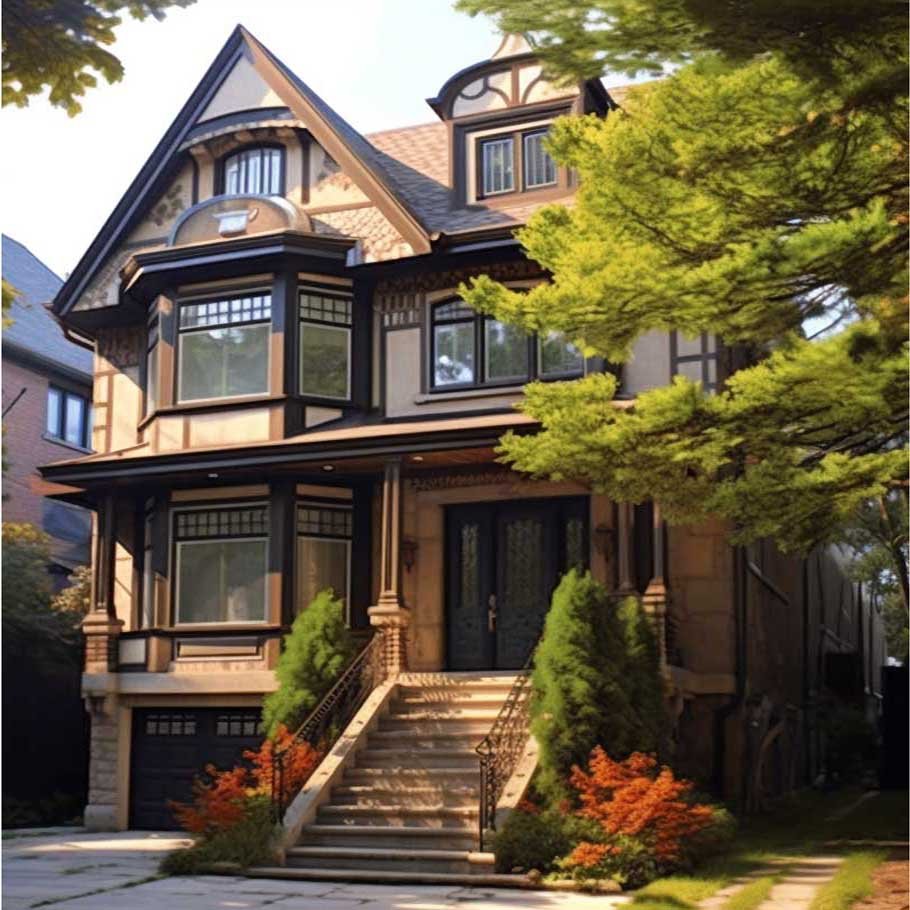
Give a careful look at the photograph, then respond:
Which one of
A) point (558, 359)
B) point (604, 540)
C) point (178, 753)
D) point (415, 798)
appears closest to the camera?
point (415, 798)

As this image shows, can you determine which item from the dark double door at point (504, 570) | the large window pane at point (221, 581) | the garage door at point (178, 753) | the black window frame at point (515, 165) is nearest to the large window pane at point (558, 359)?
the dark double door at point (504, 570)

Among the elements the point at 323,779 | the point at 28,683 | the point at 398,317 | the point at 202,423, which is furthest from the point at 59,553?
the point at 323,779

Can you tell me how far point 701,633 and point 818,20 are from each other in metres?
9.81

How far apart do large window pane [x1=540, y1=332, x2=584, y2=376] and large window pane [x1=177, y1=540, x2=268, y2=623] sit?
393cm

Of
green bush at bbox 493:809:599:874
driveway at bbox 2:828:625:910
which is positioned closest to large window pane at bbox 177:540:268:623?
driveway at bbox 2:828:625:910

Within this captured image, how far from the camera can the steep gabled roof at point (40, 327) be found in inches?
781

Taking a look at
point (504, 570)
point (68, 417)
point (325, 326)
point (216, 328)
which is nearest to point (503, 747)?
point (504, 570)

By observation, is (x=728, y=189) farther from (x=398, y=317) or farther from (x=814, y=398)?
(x=398, y=317)

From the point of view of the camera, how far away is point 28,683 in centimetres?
1836

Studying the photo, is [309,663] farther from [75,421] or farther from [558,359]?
[75,421]

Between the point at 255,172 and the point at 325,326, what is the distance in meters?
2.30

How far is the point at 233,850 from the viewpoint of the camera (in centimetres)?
1197

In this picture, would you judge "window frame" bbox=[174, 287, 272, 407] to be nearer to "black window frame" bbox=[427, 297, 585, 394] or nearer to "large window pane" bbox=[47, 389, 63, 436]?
"black window frame" bbox=[427, 297, 585, 394]

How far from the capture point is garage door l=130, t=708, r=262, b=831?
16.6m
